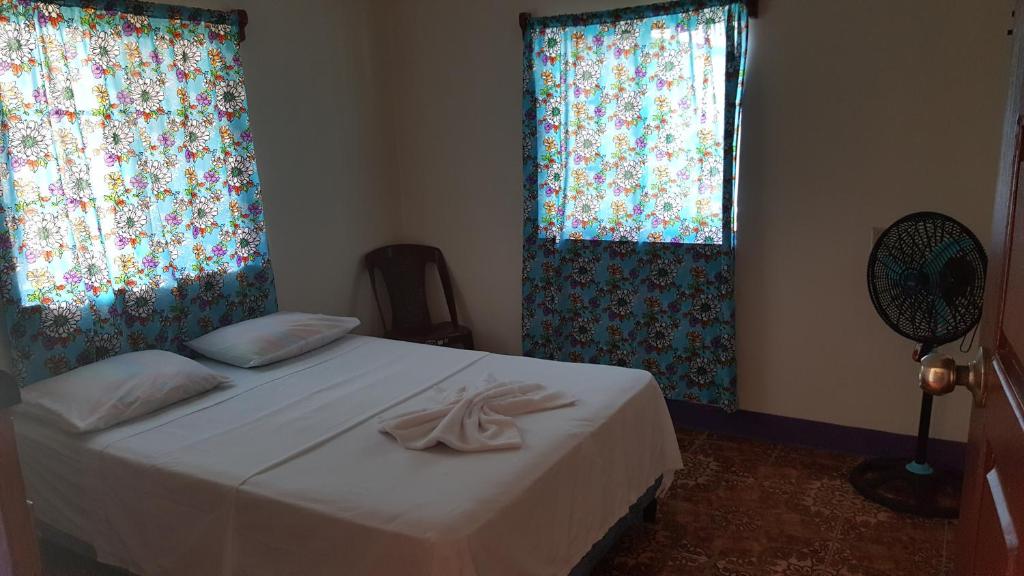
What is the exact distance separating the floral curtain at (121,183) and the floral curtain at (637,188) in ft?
4.99

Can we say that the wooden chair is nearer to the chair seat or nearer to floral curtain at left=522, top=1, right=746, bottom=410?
the chair seat

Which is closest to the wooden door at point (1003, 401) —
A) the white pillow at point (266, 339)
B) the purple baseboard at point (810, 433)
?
the purple baseboard at point (810, 433)

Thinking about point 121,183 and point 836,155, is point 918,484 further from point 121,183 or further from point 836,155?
point 121,183

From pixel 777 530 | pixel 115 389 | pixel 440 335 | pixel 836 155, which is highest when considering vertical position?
pixel 836 155

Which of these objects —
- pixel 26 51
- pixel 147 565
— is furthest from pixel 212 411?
pixel 26 51

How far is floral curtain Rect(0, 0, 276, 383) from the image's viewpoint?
2.59m

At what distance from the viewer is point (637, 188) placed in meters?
3.61

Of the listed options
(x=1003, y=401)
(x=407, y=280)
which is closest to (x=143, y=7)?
(x=407, y=280)

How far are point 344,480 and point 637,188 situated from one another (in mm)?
2224

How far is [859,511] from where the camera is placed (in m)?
2.87

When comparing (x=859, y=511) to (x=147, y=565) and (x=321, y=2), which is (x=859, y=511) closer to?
(x=147, y=565)

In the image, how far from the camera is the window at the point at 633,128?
11.1ft

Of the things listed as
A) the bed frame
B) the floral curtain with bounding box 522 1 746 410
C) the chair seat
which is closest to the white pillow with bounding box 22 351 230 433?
the bed frame

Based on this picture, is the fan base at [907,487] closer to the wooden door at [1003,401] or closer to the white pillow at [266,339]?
the wooden door at [1003,401]
